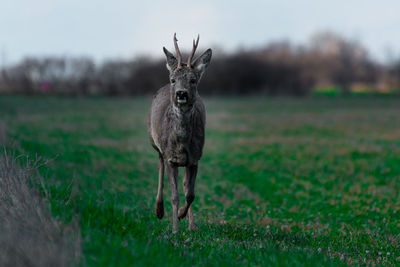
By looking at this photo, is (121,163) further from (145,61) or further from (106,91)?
(145,61)

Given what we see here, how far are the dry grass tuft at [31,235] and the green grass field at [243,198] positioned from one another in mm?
170

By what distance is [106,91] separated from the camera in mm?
62562

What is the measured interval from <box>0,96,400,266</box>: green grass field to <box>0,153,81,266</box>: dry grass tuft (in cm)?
17

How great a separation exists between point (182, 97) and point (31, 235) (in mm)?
2719

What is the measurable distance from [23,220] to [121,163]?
971 cm

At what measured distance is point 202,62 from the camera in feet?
22.7

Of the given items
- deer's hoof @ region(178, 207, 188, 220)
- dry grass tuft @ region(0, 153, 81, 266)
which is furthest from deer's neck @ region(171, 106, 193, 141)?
dry grass tuft @ region(0, 153, 81, 266)

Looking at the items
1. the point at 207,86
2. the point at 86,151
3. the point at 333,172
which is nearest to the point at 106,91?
the point at 207,86

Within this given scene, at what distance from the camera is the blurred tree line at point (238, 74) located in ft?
179

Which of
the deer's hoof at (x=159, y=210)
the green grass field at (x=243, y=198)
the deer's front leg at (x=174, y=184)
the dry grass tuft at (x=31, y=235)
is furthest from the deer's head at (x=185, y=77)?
the dry grass tuft at (x=31, y=235)

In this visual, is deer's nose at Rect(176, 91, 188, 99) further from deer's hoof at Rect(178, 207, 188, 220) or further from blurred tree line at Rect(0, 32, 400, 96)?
blurred tree line at Rect(0, 32, 400, 96)

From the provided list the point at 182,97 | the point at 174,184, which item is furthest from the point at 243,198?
the point at 182,97

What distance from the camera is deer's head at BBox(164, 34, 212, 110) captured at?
6555mm

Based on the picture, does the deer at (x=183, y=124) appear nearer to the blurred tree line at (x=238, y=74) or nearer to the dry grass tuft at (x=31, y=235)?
the dry grass tuft at (x=31, y=235)
